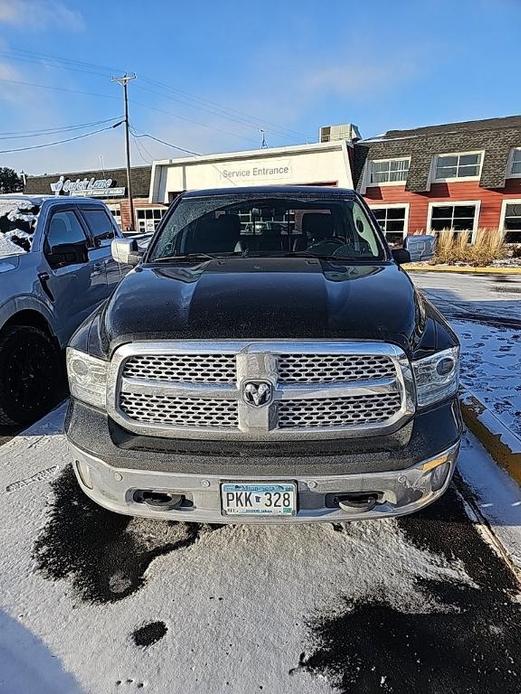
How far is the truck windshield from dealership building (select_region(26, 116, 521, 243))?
67.9 feet

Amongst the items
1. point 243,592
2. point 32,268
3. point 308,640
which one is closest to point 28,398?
point 32,268

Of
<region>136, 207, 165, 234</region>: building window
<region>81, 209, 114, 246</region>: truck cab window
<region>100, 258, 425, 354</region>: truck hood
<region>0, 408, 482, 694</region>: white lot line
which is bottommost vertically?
<region>0, 408, 482, 694</region>: white lot line

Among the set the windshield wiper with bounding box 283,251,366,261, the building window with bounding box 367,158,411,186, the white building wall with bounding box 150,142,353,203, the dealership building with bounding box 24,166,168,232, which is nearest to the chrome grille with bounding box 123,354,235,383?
the windshield wiper with bounding box 283,251,366,261

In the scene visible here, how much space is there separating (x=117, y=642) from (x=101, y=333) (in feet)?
4.43

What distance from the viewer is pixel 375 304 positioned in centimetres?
233

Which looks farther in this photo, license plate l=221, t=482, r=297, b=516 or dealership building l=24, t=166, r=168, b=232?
dealership building l=24, t=166, r=168, b=232

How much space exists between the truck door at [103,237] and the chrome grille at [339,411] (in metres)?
4.03

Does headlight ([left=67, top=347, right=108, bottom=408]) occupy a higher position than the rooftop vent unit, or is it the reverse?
the rooftop vent unit

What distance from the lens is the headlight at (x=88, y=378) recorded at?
2246 mm

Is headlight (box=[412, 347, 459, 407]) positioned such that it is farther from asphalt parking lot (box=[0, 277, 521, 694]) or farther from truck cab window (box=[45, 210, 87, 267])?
truck cab window (box=[45, 210, 87, 267])

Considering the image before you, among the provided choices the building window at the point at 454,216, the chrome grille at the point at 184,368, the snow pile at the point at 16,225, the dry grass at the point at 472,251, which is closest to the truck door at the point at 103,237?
the snow pile at the point at 16,225

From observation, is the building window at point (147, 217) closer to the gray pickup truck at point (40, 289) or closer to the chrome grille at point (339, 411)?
the gray pickup truck at point (40, 289)

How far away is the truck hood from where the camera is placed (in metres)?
2.11

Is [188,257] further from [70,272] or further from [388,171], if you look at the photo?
[388,171]
